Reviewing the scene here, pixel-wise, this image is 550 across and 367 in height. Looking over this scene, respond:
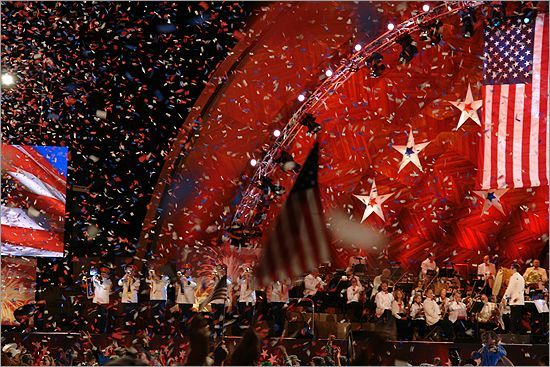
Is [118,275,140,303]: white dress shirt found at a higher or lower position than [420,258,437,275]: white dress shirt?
lower

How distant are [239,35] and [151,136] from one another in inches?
76.8

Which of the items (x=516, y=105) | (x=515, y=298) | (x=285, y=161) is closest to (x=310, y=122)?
(x=285, y=161)

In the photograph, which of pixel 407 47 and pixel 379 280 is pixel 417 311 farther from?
pixel 407 47

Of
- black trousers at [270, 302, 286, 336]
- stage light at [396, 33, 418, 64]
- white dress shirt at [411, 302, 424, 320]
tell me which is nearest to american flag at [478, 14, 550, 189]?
stage light at [396, 33, 418, 64]

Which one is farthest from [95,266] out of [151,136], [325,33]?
[325,33]

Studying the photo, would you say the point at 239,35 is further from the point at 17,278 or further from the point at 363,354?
the point at 363,354

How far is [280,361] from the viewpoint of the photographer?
9.10 meters

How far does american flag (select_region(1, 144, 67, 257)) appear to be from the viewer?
1031cm

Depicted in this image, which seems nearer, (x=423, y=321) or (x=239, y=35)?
(x=423, y=321)

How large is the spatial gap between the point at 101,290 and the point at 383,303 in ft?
12.3

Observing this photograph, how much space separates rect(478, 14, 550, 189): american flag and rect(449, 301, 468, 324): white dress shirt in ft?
5.22

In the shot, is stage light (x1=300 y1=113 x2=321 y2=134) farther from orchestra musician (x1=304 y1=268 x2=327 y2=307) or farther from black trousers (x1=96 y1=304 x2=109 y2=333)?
black trousers (x1=96 y1=304 x2=109 y2=333)

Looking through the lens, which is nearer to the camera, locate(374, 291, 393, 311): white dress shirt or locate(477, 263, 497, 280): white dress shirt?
locate(374, 291, 393, 311): white dress shirt

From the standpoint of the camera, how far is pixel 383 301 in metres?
10.2
